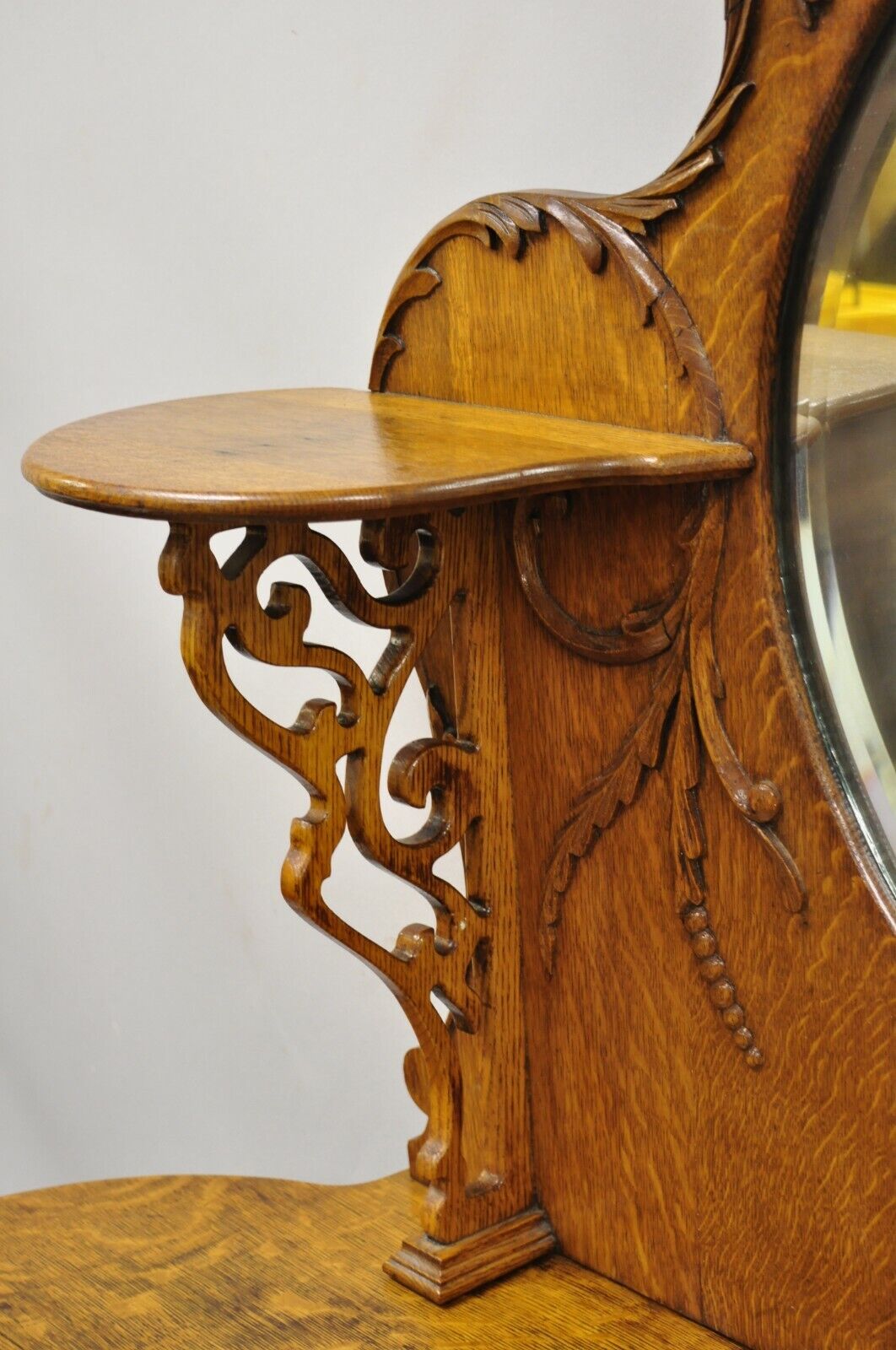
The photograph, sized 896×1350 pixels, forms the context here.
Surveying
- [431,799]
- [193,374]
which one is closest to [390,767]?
[431,799]

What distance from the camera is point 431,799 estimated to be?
1008 millimetres

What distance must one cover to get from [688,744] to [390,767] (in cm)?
17

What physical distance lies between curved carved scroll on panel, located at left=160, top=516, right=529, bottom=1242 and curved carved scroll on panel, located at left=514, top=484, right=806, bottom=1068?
0.08 m

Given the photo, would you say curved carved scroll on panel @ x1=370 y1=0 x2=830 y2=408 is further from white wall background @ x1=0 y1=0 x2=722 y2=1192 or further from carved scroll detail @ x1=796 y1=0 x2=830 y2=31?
white wall background @ x1=0 y1=0 x2=722 y2=1192

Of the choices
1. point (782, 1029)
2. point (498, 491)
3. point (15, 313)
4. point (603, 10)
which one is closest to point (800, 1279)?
point (782, 1029)

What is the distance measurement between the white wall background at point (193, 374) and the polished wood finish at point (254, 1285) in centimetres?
33

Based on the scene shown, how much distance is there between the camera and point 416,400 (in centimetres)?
100

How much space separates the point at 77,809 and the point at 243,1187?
2.22 ft

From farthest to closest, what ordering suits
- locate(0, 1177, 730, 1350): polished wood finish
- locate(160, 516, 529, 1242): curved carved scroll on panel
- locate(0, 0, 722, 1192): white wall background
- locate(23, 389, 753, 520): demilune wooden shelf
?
locate(0, 0, 722, 1192): white wall background
locate(0, 1177, 730, 1350): polished wood finish
locate(160, 516, 529, 1242): curved carved scroll on panel
locate(23, 389, 753, 520): demilune wooden shelf

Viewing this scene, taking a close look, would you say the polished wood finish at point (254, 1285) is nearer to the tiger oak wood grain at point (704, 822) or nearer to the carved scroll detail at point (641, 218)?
the tiger oak wood grain at point (704, 822)

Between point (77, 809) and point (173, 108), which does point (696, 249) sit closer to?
point (173, 108)

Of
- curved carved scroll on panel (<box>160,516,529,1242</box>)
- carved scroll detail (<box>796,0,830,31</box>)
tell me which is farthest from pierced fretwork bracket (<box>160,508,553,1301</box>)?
carved scroll detail (<box>796,0,830,31</box>)

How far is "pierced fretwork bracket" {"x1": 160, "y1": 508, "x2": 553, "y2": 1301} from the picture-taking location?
85 centimetres

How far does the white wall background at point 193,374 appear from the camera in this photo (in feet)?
3.89
